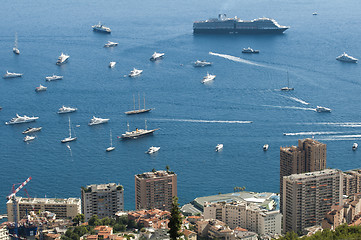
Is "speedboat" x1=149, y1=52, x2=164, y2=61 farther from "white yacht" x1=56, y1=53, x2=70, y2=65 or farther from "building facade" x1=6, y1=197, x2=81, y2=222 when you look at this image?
"building facade" x1=6, y1=197, x2=81, y2=222

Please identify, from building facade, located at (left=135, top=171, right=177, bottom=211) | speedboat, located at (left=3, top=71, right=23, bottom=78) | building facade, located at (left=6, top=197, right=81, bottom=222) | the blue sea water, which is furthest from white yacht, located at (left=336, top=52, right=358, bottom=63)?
building facade, located at (left=6, top=197, right=81, bottom=222)

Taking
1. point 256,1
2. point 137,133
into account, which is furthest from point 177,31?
point 137,133

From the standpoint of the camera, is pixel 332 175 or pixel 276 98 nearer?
pixel 332 175

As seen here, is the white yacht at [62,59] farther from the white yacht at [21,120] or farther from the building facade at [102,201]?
the building facade at [102,201]

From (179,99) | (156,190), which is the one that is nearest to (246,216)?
(156,190)

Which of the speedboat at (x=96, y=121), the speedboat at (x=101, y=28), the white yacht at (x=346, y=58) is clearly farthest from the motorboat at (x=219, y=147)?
the speedboat at (x=101, y=28)

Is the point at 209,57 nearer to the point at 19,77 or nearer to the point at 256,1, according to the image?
the point at 19,77

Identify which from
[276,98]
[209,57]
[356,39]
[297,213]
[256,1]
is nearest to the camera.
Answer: [297,213]
